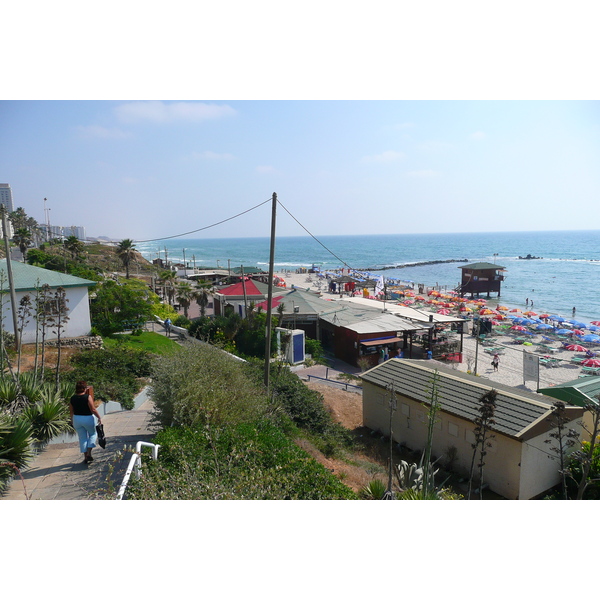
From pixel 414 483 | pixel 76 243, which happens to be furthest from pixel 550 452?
pixel 76 243

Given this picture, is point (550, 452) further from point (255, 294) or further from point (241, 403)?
point (255, 294)

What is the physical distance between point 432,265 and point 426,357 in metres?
94.9

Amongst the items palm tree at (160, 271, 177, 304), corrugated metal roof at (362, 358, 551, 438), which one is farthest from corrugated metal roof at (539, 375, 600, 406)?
palm tree at (160, 271, 177, 304)

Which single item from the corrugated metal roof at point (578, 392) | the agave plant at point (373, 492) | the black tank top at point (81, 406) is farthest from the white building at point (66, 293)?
the corrugated metal roof at point (578, 392)

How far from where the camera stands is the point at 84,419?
579cm

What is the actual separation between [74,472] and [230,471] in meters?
2.42

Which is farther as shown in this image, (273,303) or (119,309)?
(273,303)

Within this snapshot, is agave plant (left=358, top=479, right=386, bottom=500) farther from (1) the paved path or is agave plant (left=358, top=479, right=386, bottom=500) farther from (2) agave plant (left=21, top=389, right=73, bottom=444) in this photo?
(2) agave plant (left=21, top=389, right=73, bottom=444)

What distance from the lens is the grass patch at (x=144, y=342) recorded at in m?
15.9

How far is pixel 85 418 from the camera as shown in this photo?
579 centimetres

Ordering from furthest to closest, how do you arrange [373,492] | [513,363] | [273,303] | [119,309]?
1. [513,363]
2. [273,303]
3. [119,309]
4. [373,492]

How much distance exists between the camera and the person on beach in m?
5.81

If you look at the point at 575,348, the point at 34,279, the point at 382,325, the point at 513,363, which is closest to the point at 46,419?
the point at 34,279

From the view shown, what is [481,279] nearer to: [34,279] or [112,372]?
[34,279]
